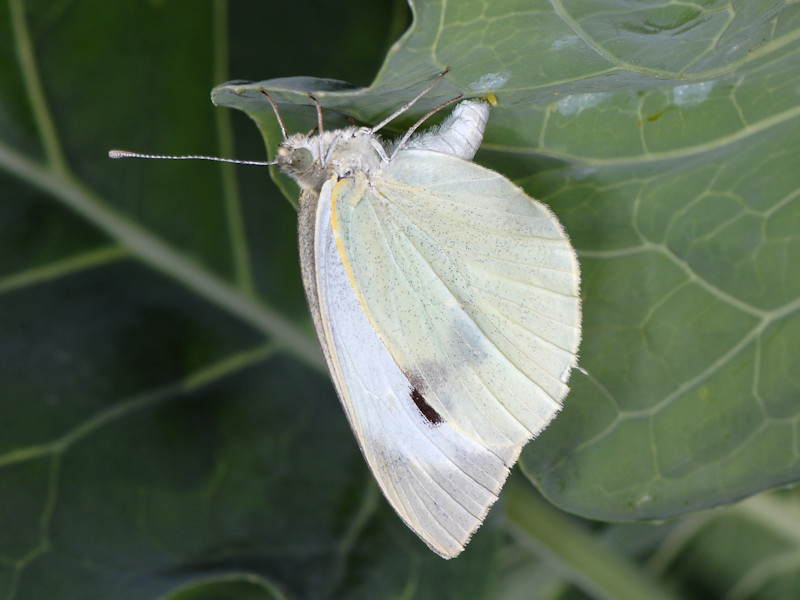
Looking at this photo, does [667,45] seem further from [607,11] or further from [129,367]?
[129,367]

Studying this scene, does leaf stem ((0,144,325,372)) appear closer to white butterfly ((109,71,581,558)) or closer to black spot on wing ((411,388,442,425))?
white butterfly ((109,71,581,558))

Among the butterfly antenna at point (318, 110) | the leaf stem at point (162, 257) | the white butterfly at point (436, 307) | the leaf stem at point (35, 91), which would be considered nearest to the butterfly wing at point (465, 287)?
the white butterfly at point (436, 307)

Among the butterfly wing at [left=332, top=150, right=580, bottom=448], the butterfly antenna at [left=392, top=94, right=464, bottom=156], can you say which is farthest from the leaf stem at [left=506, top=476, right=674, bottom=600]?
the butterfly antenna at [left=392, top=94, right=464, bottom=156]

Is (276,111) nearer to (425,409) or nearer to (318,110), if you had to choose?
(318,110)

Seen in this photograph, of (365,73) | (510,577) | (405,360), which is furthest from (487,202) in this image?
(510,577)

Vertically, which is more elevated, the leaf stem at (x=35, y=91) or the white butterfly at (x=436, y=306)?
the leaf stem at (x=35, y=91)

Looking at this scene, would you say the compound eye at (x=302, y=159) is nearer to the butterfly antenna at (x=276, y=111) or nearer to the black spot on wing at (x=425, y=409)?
the butterfly antenna at (x=276, y=111)
